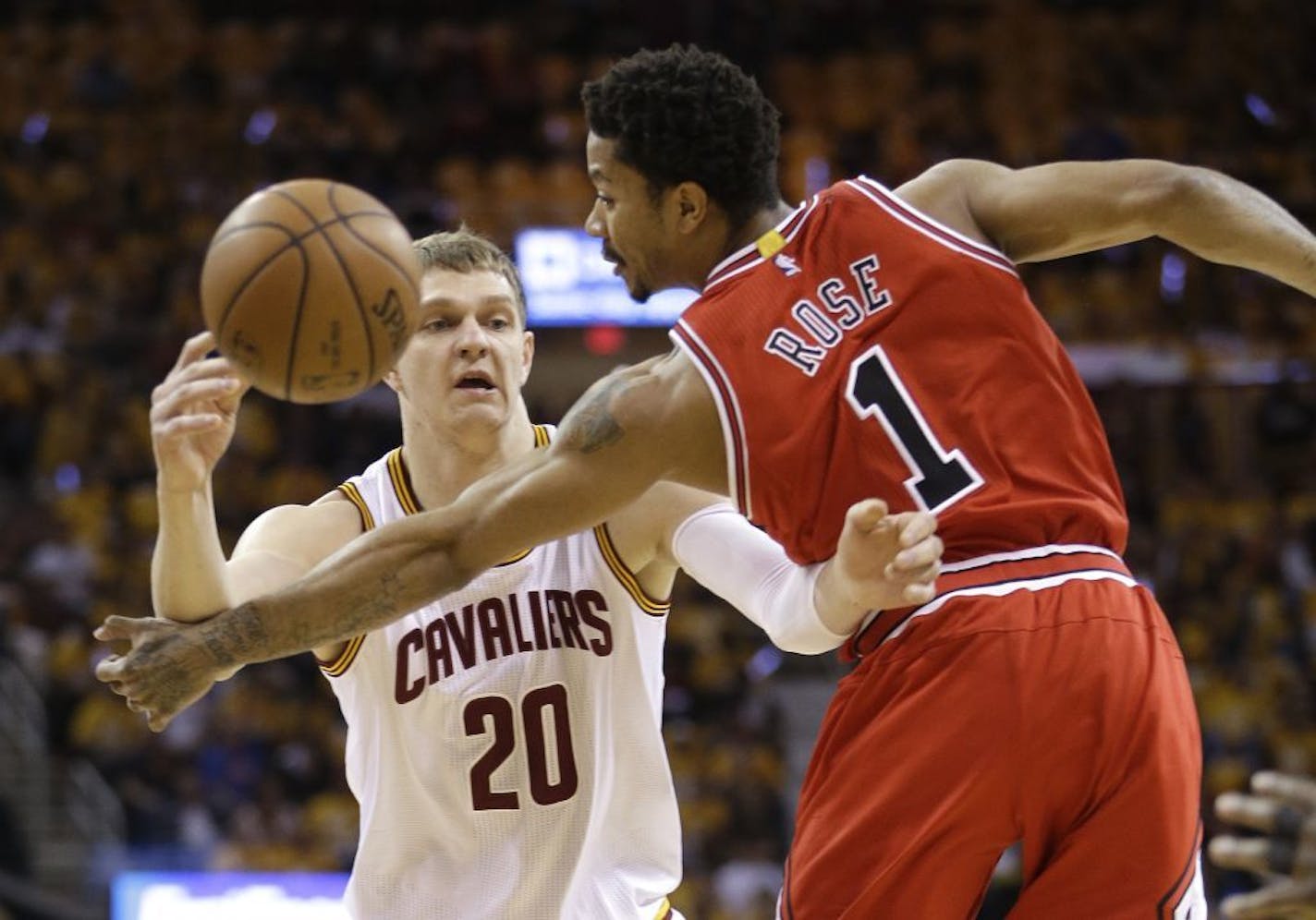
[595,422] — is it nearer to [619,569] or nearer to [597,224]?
[597,224]

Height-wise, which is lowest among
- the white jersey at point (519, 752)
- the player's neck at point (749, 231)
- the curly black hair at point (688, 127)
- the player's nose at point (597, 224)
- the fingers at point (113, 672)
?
the white jersey at point (519, 752)

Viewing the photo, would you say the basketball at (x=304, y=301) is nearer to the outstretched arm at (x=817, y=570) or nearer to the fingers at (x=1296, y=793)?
the outstretched arm at (x=817, y=570)

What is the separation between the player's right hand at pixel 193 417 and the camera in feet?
13.1

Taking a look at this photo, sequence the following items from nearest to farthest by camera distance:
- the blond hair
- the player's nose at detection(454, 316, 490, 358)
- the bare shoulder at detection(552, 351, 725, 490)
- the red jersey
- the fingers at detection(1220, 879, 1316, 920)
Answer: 1. the fingers at detection(1220, 879, 1316, 920)
2. the red jersey
3. the bare shoulder at detection(552, 351, 725, 490)
4. the player's nose at detection(454, 316, 490, 358)
5. the blond hair

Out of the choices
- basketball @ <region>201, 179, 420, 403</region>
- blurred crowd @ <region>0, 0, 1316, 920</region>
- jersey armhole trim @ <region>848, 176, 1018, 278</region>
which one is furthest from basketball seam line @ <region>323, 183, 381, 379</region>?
→ blurred crowd @ <region>0, 0, 1316, 920</region>

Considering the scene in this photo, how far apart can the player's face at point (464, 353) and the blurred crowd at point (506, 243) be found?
7.25 metres

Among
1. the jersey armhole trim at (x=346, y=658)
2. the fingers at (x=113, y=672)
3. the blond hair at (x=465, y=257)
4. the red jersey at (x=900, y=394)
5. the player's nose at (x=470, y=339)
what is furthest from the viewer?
the blond hair at (x=465, y=257)

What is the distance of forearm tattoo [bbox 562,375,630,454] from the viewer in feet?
11.8

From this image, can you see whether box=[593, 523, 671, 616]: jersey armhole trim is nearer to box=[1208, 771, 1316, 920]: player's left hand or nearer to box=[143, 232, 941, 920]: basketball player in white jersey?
box=[143, 232, 941, 920]: basketball player in white jersey

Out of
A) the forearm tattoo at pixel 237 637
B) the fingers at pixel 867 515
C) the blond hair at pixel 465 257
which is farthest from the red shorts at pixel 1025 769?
the blond hair at pixel 465 257

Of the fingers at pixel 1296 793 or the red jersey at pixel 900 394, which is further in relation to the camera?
the red jersey at pixel 900 394

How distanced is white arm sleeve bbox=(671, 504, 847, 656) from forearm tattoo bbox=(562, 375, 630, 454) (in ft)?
1.67

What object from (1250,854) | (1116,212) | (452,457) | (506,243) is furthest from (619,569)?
(506,243)

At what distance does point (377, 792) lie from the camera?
176 inches
